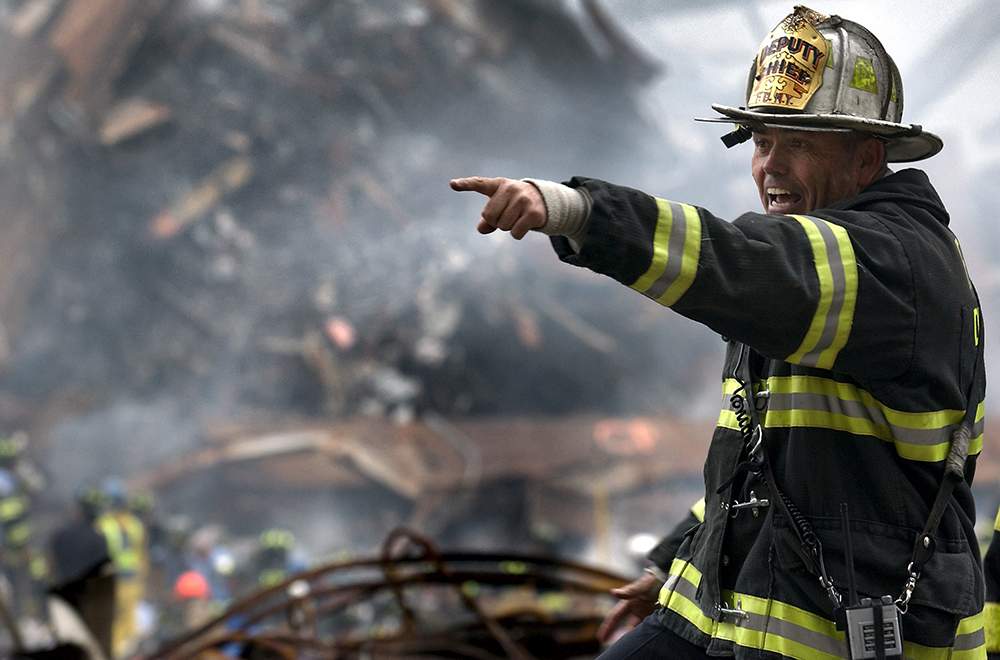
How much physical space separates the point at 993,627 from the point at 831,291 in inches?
35.6

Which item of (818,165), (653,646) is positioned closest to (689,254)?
(818,165)

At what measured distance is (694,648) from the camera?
5.05ft

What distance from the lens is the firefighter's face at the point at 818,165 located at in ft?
4.97

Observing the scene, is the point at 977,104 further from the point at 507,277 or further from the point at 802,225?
the point at 802,225

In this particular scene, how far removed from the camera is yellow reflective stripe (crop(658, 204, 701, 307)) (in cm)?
120

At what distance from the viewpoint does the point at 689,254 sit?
3.94 ft

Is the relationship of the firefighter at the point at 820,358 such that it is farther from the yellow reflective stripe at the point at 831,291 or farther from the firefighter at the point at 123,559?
the firefighter at the point at 123,559

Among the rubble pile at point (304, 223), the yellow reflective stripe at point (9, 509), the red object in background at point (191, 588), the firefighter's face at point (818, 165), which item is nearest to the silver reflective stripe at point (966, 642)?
the firefighter's face at point (818, 165)

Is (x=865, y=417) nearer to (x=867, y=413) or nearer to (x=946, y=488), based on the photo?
(x=867, y=413)

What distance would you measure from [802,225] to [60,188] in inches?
459

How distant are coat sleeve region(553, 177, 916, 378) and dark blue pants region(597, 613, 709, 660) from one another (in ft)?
1.62

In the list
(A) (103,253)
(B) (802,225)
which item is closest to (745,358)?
(B) (802,225)

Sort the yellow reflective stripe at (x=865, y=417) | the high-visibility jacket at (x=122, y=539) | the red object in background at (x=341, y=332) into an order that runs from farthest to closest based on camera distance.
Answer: the red object in background at (x=341, y=332), the high-visibility jacket at (x=122, y=539), the yellow reflective stripe at (x=865, y=417)

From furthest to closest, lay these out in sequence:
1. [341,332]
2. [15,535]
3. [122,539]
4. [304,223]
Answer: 1. [304,223]
2. [341,332]
3. [15,535]
4. [122,539]
